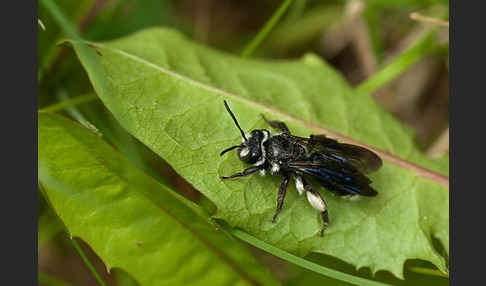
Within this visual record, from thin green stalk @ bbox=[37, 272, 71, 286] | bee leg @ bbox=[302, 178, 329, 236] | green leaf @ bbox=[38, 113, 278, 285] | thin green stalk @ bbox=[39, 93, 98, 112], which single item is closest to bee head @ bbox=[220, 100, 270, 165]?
bee leg @ bbox=[302, 178, 329, 236]

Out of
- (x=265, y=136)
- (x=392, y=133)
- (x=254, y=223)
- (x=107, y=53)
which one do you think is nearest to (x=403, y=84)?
(x=392, y=133)

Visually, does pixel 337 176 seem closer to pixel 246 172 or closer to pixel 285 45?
pixel 246 172

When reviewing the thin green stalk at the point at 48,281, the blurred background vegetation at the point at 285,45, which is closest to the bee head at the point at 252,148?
the blurred background vegetation at the point at 285,45

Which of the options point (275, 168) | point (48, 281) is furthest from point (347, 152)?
point (48, 281)

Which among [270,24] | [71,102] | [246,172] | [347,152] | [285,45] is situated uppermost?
[285,45]

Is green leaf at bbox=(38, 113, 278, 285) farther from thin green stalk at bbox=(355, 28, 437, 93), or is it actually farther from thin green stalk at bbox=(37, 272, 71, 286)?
thin green stalk at bbox=(355, 28, 437, 93)

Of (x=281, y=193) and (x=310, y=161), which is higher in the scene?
(x=310, y=161)

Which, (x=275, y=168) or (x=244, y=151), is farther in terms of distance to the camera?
(x=275, y=168)
